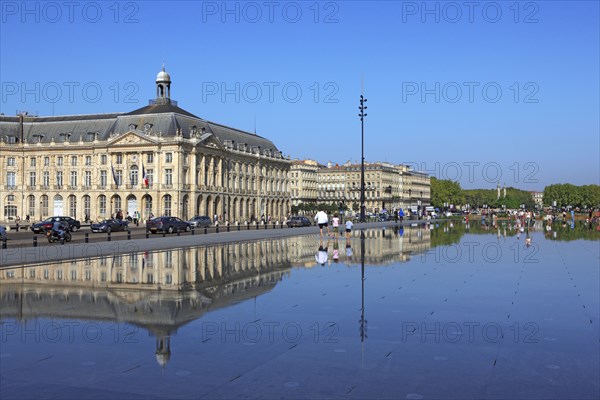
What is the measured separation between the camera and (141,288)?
15078mm

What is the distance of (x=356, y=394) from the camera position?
22.1 ft

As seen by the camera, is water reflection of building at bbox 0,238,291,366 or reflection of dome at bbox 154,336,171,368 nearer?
Result: reflection of dome at bbox 154,336,171,368

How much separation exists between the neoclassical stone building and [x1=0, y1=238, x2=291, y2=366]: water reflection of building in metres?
66.4

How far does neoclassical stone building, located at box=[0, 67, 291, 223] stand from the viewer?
8921 centimetres

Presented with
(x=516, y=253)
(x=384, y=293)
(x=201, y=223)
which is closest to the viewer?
(x=384, y=293)

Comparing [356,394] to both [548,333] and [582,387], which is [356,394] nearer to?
[582,387]

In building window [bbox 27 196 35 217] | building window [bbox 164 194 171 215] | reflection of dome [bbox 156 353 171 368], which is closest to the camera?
reflection of dome [bbox 156 353 171 368]

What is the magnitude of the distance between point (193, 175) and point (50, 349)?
8226cm

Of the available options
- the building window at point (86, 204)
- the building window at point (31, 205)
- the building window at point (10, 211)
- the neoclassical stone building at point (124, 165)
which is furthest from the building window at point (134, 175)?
the building window at point (10, 211)

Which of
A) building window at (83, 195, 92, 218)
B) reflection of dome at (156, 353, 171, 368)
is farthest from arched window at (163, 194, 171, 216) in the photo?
reflection of dome at (156, 353, 171, 368)

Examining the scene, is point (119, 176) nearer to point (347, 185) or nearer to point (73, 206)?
point (73, 206)

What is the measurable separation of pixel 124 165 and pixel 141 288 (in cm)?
8027

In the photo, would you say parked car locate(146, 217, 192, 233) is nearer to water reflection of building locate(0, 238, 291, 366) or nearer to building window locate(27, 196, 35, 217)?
water reflection of building locate(0, 238, 291, 366)

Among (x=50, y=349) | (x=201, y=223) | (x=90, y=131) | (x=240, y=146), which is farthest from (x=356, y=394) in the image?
(x=240, y=146)
